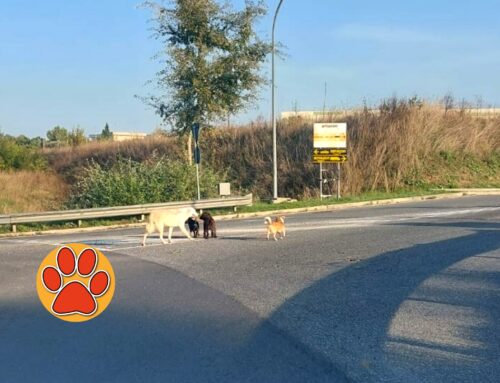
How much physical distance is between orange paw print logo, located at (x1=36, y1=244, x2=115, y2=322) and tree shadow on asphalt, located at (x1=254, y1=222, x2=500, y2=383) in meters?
2.22

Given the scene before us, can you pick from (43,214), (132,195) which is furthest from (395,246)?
(132,195)

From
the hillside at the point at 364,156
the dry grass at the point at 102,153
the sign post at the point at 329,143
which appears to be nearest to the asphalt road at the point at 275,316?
the sign post at the point at 329,143

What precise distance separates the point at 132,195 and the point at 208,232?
10.0 m

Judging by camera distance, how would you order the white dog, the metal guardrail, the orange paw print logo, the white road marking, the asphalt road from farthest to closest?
the metal guardrail < the white road marking < the white dog < the asphalt road < the orange paw print logo

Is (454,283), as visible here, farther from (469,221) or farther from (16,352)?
(469,221)

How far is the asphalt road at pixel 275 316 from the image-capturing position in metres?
5.81

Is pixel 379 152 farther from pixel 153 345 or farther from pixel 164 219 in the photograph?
pixel 153 345

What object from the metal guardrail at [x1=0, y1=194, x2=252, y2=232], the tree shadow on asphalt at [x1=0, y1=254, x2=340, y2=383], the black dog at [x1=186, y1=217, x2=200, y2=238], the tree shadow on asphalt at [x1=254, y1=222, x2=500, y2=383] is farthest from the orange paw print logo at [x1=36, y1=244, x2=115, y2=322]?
the metal guardrail at [x1=0, y1=194, x2=252, y2=232]

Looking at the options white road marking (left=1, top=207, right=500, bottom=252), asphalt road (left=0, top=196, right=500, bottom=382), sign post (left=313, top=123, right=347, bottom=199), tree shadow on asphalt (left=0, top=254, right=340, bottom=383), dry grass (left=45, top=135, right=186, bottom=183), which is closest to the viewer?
tree shadow on asphalt (left=0, top=254, right=340, bottom=383)

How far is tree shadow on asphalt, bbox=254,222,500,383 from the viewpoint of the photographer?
5.87 m

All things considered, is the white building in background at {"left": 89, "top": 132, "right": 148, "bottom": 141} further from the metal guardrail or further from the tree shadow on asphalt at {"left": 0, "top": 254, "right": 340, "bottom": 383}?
the tree shadow on asphalt at {"left": 0, "top": 254, "right": 340, "bottom": 383}

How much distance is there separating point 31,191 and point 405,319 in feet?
121

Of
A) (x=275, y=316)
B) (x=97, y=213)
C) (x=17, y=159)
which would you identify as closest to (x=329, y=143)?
(x=97, y=213)

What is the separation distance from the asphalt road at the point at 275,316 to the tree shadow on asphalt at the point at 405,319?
0.08 ft
